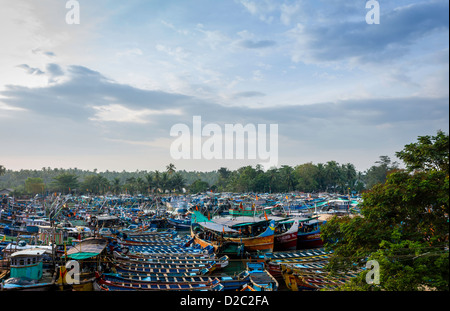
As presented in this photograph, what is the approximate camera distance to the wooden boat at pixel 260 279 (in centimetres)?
1314

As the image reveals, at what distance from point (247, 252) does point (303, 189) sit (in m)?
63.3

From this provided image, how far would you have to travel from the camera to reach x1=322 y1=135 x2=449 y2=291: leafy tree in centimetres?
745

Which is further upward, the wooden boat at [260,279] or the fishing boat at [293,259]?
the wooden boat at [260,279]

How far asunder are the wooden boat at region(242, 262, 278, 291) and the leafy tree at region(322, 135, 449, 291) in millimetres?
3981

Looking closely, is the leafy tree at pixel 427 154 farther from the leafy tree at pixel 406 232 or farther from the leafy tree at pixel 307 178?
the leafy tree at pixel 307 178

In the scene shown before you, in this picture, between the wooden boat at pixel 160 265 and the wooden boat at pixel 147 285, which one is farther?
the wooden boat at pixel 160 265

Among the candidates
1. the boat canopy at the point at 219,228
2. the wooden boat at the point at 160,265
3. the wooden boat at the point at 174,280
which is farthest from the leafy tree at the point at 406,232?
the boat canopy at the point at 219,228

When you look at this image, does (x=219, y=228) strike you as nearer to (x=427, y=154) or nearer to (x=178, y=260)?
(x=178, y=260)

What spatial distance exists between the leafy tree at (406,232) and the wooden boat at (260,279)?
3.98 meters

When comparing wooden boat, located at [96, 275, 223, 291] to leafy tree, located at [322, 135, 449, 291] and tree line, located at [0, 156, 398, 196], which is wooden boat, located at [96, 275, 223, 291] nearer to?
leafy tree, located at [322, 135, 449, 291]

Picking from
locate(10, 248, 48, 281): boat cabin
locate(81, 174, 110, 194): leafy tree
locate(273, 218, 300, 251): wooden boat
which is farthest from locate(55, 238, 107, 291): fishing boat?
locate(81, 174, 110, 194): leafy tree

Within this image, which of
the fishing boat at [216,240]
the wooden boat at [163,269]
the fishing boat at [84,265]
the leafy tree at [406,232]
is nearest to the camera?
the leafy tree at [406,232]
